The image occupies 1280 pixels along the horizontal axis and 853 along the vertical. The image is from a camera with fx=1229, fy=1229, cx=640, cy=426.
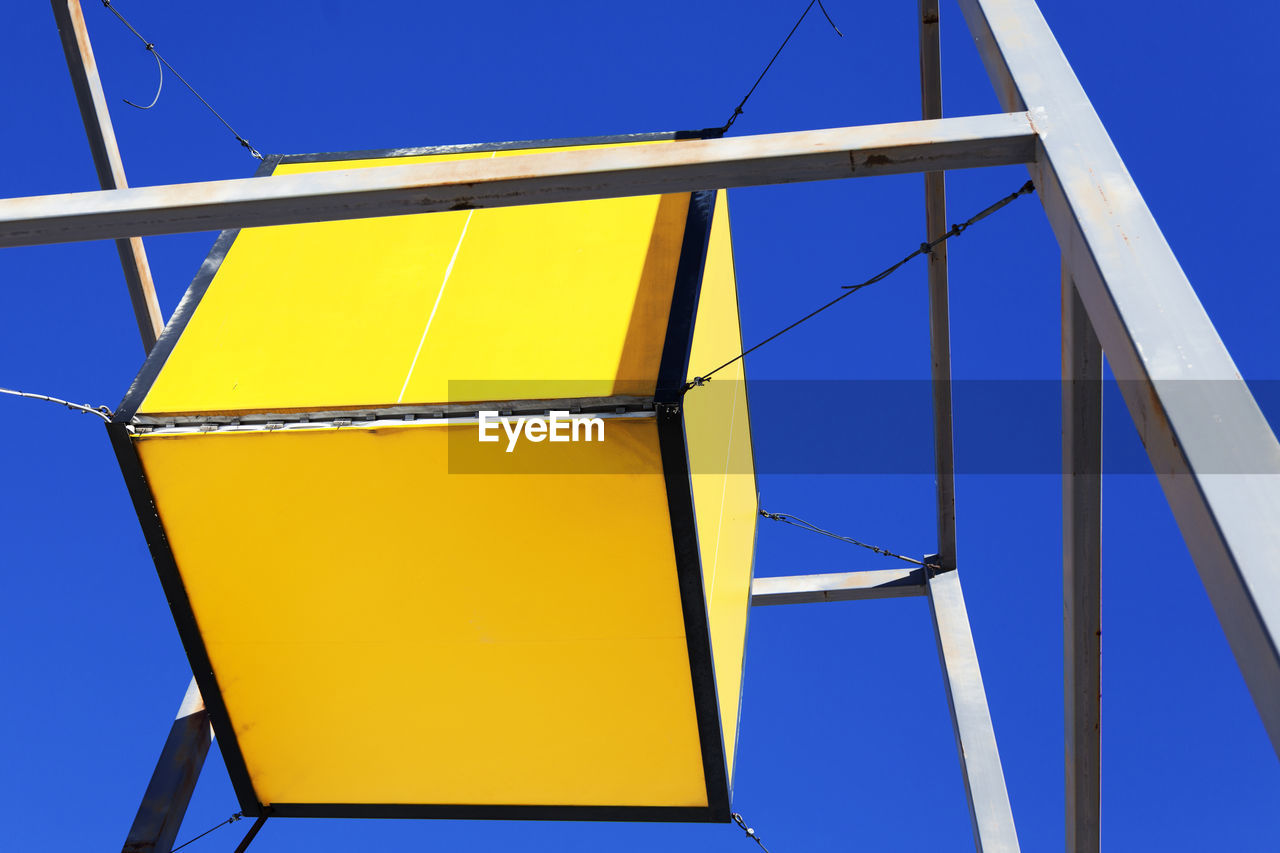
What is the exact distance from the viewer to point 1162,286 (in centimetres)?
398

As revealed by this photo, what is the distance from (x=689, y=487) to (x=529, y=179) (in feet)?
5.84

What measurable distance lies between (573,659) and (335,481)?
161 centimetres

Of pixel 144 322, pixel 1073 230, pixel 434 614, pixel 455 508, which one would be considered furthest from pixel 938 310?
pixel 144 322

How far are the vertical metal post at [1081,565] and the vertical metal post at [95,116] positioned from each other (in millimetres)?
6285

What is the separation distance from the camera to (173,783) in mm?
7855

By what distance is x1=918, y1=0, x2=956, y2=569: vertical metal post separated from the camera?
8023mm

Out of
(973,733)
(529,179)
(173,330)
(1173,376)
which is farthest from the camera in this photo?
(973,733)

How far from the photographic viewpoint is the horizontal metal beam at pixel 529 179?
4797 mm

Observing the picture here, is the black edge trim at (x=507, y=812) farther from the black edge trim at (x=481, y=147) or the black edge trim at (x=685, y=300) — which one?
the black edge trim at (x=481, y=147)

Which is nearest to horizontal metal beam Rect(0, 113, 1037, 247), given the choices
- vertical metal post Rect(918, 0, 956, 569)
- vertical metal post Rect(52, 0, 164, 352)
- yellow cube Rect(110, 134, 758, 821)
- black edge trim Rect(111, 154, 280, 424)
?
yellow cube Rect(110, 134, 758, 821)

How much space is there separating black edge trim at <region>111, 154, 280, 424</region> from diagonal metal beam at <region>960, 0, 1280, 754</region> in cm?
401

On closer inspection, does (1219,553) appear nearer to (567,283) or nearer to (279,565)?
(567,283)

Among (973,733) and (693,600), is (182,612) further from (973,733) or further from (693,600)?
(973,733)

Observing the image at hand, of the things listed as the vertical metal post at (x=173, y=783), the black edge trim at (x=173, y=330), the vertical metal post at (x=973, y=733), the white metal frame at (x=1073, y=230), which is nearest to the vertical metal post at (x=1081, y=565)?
the white metal frame at (x=1073, y=230)
